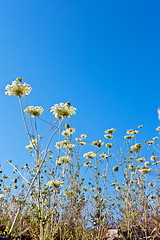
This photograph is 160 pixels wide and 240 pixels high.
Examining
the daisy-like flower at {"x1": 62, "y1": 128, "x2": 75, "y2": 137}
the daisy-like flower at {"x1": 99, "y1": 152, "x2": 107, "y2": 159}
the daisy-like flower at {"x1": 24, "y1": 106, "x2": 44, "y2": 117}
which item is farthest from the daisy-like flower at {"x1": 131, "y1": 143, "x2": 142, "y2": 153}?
the daisy-like flower at {"x1": 24, "y1": 106, "x2": 44, "y2": 117}

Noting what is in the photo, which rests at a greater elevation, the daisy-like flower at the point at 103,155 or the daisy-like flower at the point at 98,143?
the daisy-like flower at the point at 98,143

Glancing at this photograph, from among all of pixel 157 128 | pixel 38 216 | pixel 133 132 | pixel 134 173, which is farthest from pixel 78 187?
pixel 157 128

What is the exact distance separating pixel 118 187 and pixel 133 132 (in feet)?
3.27

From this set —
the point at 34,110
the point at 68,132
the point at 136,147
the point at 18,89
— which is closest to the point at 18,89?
the point at 18,89

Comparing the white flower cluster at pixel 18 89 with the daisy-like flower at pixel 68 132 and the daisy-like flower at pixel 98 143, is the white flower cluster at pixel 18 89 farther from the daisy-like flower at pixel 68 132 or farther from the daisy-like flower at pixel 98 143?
the daisy-like flower at pixel 98 143

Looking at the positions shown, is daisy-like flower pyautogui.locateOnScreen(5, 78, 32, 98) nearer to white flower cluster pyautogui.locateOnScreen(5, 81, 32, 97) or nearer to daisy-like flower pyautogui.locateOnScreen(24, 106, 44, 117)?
white flower cluster pyautogui.locateOnScreen(5, 81, 32, 97)

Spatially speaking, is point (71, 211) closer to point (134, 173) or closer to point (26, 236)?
point (26, 236)

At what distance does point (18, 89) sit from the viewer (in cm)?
275

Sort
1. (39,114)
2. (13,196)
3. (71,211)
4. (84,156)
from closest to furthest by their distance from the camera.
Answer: (39,114) → (71,211) → (84,156) → (13,196)

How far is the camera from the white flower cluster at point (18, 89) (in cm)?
274

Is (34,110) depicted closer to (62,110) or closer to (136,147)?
(62,110)

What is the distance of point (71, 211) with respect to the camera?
12.6 feet

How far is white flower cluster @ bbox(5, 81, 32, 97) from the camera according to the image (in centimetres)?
274

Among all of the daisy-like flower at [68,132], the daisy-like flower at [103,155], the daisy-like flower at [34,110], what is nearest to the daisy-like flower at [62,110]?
the daisy-like flower at [34,110]
